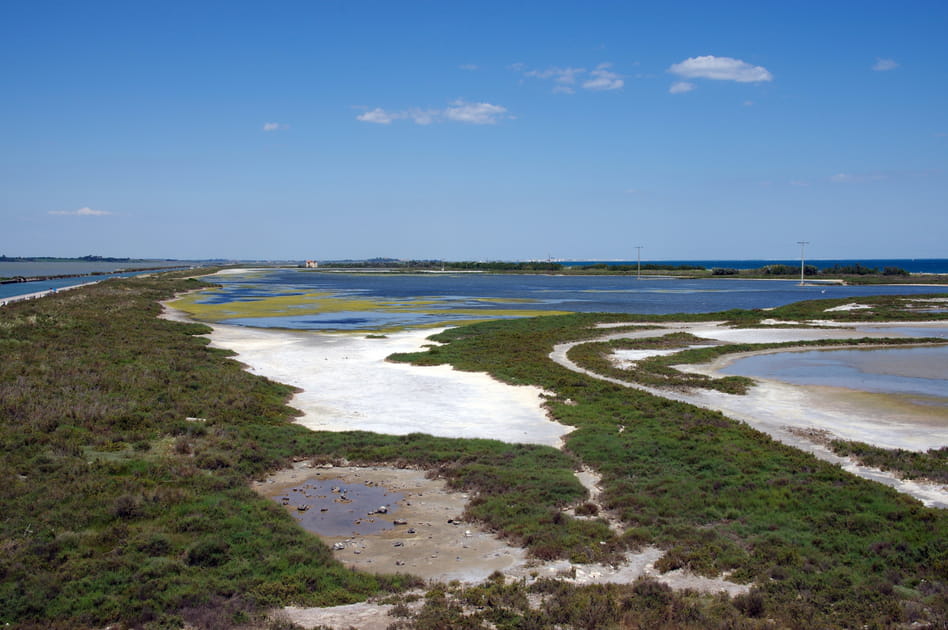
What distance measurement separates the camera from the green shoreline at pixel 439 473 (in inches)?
373

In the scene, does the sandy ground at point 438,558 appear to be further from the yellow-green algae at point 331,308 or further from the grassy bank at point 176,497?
the yellow-green algae at point 331,308

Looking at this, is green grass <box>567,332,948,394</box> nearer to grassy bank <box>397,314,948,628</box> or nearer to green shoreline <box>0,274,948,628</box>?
green shoreline <box>0,274,948,628</box>

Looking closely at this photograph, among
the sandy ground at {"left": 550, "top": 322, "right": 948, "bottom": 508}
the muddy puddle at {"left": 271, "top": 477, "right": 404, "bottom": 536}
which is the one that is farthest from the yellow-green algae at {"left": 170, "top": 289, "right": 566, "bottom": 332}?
the muddy puddle at {"left": 271, "top": 477, "right": 404, "bottom": 536}

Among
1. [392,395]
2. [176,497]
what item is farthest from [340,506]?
[392,395]

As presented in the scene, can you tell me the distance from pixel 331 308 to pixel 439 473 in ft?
192

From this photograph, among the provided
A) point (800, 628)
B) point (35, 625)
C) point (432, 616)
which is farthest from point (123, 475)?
point (800, 628)

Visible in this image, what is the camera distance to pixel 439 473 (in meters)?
16.4

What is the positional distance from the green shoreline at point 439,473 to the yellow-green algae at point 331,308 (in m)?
33.2

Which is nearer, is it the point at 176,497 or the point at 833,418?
the point at 176,497

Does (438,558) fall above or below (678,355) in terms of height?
below

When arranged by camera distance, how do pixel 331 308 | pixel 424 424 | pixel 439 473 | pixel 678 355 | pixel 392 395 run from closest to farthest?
pixel 439 473, pixel 424 424, pixel 392 395, pixel 678 355, pixel 331 308

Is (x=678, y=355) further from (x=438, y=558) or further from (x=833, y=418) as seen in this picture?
(x=438, y=558)

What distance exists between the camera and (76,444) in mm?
15516

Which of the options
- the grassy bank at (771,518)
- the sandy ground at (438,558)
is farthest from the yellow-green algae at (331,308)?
the sandy ground at (438,558)
